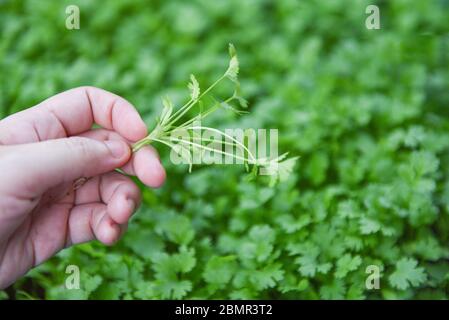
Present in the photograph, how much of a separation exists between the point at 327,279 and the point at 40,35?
1687 millimetres

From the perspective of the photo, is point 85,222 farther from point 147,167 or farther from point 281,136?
point 281,136

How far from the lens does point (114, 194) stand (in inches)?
56.4

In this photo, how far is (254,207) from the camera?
6.09ft

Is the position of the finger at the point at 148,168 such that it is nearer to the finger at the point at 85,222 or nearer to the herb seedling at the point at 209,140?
the herb seedling at the point at 209,140

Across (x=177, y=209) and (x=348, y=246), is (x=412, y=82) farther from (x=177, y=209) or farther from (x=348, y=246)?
(x=177, y=209)

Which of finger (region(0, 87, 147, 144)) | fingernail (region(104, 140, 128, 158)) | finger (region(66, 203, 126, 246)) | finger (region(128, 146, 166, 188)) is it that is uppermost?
finger (region(0, 87, 147, 144))

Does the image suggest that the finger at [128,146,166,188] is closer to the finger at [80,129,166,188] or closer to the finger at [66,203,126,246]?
the finger at [80,129,166,188]

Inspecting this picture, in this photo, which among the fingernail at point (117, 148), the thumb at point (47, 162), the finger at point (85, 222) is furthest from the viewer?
the finger at point (85, 222)

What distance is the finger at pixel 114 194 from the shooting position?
139 cm

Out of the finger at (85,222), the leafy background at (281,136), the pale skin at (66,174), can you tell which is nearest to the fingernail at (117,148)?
the pale skin at (66,174)

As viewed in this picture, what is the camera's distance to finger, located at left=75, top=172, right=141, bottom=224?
139 centimetres

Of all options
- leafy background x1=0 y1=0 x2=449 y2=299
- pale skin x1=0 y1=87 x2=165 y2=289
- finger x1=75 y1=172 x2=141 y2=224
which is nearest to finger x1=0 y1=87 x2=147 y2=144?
pale skin x1=0 y1=87 x2=165 y2=289

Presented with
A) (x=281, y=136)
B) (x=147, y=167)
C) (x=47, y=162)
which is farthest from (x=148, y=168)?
(x=281, y=136)

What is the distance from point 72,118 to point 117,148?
19 cm
